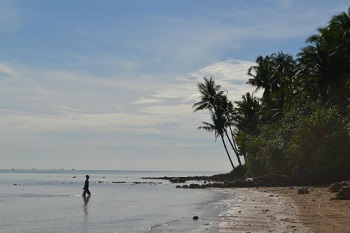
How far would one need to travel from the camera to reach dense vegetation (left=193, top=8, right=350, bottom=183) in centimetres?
3575

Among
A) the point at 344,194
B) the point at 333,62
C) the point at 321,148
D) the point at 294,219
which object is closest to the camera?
the point at 294,219

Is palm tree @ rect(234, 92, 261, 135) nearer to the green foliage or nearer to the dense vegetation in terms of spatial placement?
the dense vegetation

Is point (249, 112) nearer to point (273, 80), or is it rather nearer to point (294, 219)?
point (273, 80)

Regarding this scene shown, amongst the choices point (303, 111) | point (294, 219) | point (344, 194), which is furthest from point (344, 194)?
point (303, 111)

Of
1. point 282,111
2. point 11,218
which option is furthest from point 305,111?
point 11,218

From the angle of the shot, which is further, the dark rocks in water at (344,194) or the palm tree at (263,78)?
the palm tree at (263,78)

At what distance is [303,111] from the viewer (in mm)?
44344

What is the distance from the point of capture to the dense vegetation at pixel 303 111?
35750mm

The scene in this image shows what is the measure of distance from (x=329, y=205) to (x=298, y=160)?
1896 centimetres

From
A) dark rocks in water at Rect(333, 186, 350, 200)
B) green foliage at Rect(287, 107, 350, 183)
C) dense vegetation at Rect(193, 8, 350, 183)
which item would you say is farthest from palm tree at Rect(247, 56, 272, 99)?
dark rocks in water at Rect(333, 186, 350, 200)

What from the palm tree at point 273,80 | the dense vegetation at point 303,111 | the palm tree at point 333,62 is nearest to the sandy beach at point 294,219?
the dense vegetation at point 303,111

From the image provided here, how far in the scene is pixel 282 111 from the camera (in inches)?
2191

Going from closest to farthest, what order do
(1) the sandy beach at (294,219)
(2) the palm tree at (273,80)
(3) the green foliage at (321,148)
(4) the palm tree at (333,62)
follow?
(1) the sandy beach at (294,219)
(3) the green foliage at (321,148)
(4) the palm tree at (333,62)
(2) the palm tree at (273,80)

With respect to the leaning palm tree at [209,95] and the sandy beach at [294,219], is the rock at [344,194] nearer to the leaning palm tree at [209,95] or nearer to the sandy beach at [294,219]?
the sandy beach at [294,219]
